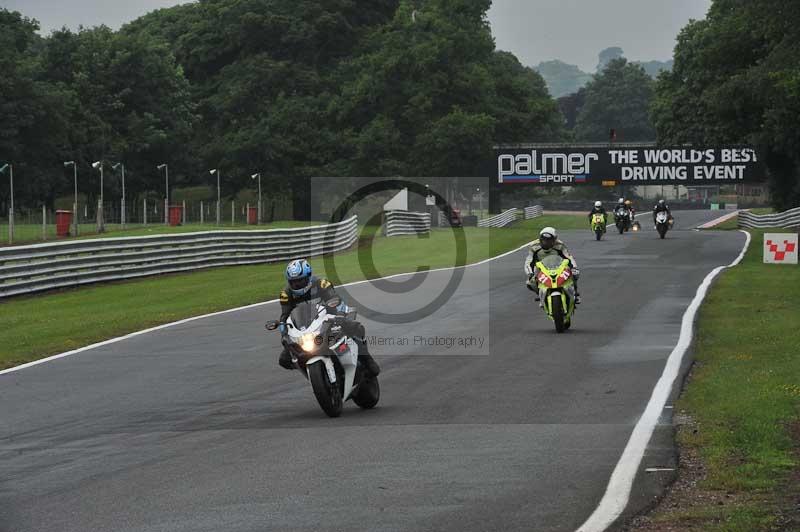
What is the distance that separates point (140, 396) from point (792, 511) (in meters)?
7.25

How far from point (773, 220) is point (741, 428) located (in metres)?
A: 54.1

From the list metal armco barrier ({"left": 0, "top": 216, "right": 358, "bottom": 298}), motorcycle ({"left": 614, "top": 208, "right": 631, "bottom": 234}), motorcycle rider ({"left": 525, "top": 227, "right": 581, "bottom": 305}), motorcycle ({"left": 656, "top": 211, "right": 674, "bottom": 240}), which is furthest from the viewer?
motorcycle ({"left": 614, "top": 208, "right": 631, "bottom": 234})

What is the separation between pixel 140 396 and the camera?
12.7m

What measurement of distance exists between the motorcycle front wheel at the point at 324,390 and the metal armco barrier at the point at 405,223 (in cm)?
4259

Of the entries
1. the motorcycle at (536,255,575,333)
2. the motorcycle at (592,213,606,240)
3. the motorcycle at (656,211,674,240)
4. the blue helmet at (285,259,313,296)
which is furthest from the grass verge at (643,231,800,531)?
the motorcycle at (656,211,674,240)

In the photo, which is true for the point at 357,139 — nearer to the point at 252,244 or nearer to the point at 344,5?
the point at 344,5

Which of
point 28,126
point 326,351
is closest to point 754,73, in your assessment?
point 326,351

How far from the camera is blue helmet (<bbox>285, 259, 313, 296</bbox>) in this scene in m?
11.3

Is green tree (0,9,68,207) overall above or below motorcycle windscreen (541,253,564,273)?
above

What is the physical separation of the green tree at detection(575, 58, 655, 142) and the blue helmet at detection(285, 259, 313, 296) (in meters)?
162

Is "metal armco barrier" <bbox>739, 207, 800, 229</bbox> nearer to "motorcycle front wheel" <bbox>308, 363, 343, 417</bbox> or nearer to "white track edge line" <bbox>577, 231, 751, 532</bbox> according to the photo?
"white track edge line" <bbox>577, 231, 751, 532</bbox>

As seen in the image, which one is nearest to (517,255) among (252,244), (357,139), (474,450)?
(252,244)

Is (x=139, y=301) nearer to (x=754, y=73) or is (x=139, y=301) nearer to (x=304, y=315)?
(x=304, y=315)

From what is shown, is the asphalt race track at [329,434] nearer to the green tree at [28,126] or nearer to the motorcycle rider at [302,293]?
the motorcycle rider at [302,293]
